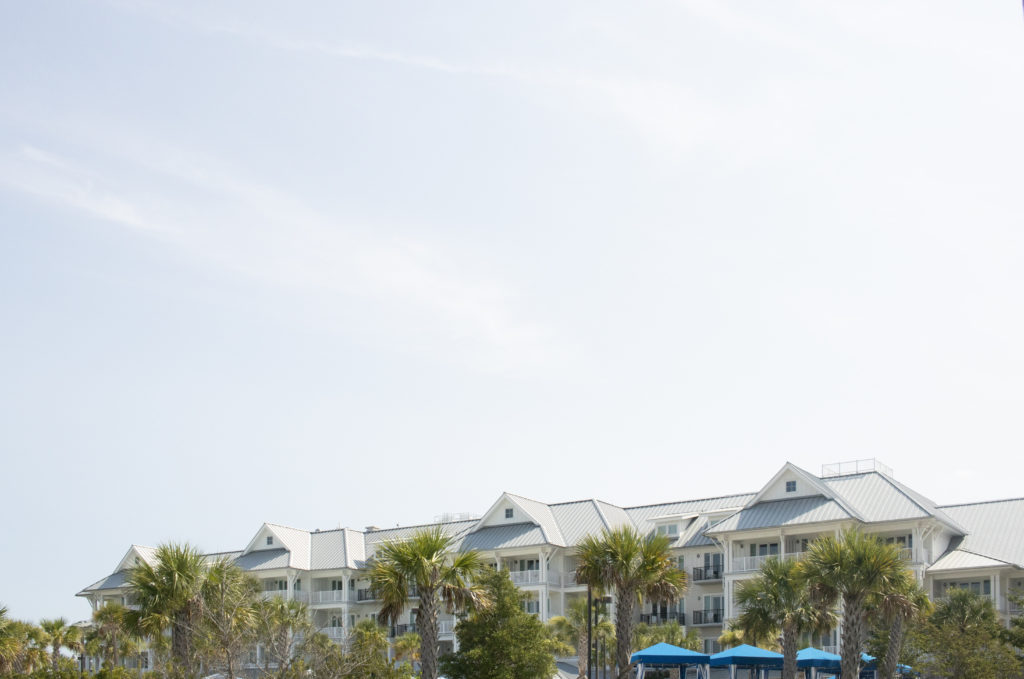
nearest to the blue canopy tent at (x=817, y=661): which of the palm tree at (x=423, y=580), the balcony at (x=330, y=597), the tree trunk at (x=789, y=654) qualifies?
the tree trunk at (x=789, y=654)

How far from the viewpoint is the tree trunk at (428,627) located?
108 feet

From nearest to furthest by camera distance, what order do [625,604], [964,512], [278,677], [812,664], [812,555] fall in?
[278,677]
[625,604]
[812,555]
[812,664]
[964,512]

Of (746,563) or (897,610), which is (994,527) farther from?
(897,610)

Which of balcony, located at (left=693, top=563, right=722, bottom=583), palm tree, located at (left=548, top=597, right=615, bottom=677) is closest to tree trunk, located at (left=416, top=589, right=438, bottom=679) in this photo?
palm tree, located at (left=548, top=597, right=615, bottom=677)

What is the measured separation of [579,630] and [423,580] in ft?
72.3

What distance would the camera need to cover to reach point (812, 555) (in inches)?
1533

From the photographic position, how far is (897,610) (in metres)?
37.8

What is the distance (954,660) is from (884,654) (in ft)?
12.8

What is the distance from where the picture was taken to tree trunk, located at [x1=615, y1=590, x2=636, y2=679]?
115 feet

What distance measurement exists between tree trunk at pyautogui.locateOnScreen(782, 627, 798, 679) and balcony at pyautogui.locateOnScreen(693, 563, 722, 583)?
2163 cm

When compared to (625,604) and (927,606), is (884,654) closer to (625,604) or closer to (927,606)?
(927,606)

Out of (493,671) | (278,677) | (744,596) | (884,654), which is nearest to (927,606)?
(884,654)

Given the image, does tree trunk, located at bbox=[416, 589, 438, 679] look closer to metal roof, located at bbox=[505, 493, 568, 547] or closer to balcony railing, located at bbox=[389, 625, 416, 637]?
metal roof, located at bbox=[505, 493, 568, 547]

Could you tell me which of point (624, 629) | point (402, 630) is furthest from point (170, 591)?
point (402, 630)
